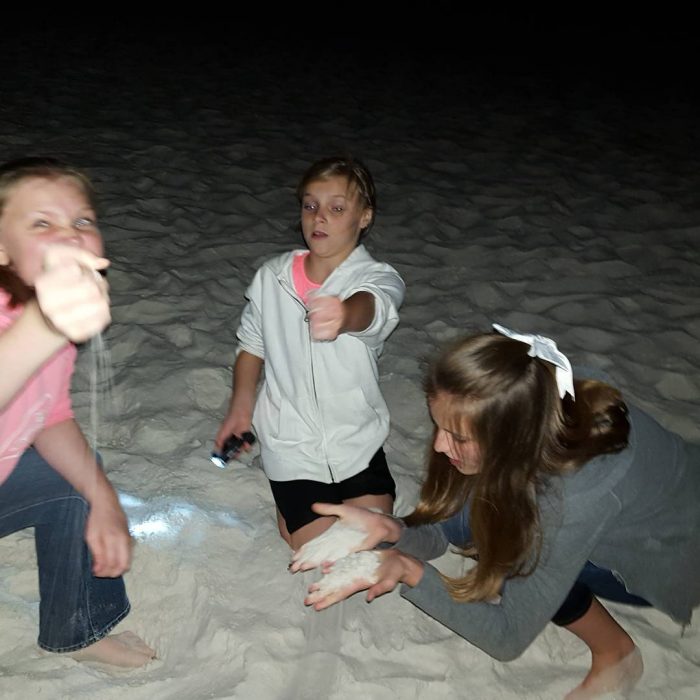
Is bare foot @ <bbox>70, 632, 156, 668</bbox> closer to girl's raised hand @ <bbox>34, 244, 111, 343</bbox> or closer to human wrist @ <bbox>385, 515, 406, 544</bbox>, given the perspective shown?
human wrist @ <bbox>385, 515, 406, 544</bbox>

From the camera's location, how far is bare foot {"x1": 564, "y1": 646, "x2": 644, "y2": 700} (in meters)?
1.69

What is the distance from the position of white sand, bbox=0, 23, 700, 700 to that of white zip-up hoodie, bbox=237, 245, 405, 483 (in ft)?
0.79

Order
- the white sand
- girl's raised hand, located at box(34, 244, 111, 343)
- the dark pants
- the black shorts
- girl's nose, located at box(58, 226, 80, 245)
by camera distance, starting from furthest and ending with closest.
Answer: the black shorts → the white sand → the dark pants → girl's nose, located at box(58, 226, 80, 245) → girl's raised hand, located at box(34, 244, 111, 343)

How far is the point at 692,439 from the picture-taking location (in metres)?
2.50

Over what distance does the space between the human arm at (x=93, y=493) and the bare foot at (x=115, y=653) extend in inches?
8.2

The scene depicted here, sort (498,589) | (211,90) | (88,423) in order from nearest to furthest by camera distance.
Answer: (498,589)
(88,423)
(211,90)

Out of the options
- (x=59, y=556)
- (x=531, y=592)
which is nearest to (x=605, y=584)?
(x=531, y=592)

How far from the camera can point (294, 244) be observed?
3738 mm

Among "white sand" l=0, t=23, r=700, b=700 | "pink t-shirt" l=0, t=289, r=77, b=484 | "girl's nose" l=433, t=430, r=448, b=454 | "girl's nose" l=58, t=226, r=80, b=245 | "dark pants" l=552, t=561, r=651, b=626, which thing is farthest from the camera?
"white sand" l=0, t=23, r=700, b=700

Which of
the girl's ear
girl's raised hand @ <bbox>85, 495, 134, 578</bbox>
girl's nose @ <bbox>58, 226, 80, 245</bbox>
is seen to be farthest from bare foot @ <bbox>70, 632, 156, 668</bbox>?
the girl's ear

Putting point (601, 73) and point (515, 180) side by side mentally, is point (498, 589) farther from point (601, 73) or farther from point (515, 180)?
point (601, 73)

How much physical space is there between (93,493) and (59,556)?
0.15m

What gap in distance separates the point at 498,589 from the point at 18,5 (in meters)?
11.8

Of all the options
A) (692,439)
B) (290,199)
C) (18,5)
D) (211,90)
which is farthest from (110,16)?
(692,439)
